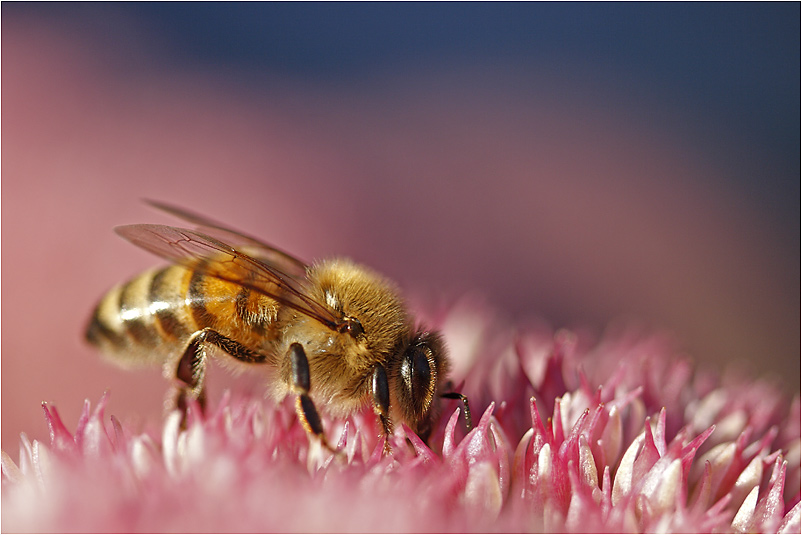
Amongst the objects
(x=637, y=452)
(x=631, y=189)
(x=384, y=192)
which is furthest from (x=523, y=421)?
(x=631, y=189)

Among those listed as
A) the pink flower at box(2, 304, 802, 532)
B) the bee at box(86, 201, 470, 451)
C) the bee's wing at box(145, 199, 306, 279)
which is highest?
the bee's wing at box(145, 199, 306, 279)

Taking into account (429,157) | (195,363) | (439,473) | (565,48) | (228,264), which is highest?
(565,48)

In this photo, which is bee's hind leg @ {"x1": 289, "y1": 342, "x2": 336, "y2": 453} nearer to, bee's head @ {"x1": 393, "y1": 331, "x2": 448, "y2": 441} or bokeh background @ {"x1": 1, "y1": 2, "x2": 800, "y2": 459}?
bee's head @ {"x1": 393, "y1": 331, "x2": 448, "y2": 441}

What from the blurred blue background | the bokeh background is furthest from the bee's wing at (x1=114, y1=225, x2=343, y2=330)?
the blurred blue background

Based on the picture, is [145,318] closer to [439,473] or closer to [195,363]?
[195,363]

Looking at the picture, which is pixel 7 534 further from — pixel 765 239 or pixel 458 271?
pixel 765 239

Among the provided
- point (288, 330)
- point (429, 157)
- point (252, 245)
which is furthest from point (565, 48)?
point (288, 330)

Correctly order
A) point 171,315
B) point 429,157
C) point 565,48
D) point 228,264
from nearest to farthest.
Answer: point 228,264 → point 171,315 → point 429,157 → point 565,48
